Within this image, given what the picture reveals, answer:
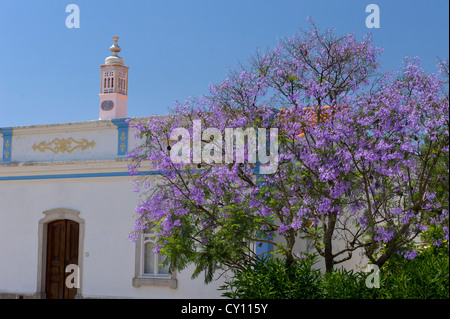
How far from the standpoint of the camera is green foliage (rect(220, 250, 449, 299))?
10258mm

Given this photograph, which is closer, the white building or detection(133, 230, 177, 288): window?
detection(133, 230, 177, 288): window

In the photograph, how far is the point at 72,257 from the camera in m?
16.5

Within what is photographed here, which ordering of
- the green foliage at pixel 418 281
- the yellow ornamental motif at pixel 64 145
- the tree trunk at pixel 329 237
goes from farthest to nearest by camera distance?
the yellow ornamental motif at pixel 64 145
the tree trunk at pixel 329 237
the green foliage at pixel 418 281

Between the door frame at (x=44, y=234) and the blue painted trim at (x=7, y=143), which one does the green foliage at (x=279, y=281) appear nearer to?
the door frame at (x=44, y=234)

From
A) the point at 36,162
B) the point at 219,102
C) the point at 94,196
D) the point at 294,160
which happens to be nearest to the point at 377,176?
the point at 294,160

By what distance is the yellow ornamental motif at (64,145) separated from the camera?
16547 millimetres

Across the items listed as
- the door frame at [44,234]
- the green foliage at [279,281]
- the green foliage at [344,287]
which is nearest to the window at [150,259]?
the door frame at [44,234]

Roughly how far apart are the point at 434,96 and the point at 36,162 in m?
10.2

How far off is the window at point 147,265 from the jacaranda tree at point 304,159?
330cm

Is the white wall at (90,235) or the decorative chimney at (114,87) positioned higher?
the decorative chimney at (114,87)

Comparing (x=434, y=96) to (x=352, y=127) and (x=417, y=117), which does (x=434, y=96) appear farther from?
(x=352, y=127)

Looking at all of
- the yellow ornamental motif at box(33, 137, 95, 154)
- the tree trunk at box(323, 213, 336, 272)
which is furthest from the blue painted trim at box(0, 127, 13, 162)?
the tree trunk at box(323, 213, 336, 272)

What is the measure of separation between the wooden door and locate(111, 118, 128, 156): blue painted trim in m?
2.15

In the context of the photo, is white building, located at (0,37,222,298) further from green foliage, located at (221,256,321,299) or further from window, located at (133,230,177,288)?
green foliage, located at (221,256,321,299)
